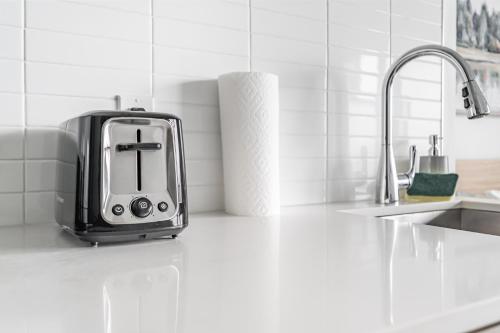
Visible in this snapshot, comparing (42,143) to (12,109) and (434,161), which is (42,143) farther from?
(434,161)

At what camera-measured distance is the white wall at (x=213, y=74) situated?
881mm

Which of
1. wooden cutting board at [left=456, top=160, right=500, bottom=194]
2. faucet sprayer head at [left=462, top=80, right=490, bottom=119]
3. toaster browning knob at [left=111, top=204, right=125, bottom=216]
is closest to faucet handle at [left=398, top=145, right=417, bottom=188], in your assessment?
faucet sprayer head at [left=462, top=80, right=490, bottom=119]

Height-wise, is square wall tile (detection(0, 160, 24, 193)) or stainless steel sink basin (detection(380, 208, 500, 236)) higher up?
square wall tile (detection(0, 160, 24, 193))

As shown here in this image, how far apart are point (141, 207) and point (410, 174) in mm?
921

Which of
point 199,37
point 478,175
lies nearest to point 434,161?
point 478,175

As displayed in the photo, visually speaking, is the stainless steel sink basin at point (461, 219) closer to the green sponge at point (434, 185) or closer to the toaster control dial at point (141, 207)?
the green sponge at point (434, 185)

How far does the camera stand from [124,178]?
2.35 ft

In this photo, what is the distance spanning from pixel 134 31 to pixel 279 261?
63 cm

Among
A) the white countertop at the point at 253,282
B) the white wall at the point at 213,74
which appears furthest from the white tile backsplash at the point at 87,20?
the white countertop at the point at 253,282

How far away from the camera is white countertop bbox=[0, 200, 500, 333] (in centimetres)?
41

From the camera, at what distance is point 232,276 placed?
54 cm

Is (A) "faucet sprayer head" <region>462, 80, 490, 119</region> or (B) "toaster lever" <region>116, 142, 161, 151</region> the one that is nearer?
(B) "toaster lever" <region>116, 142, 161, 151</region>

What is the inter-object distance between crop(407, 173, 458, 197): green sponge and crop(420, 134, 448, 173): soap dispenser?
63 mm

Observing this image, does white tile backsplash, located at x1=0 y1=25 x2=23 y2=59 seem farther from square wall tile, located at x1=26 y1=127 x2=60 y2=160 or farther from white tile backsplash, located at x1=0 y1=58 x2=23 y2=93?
square wall tile, located at x1=26 y1=127 x2=60 y2=160
